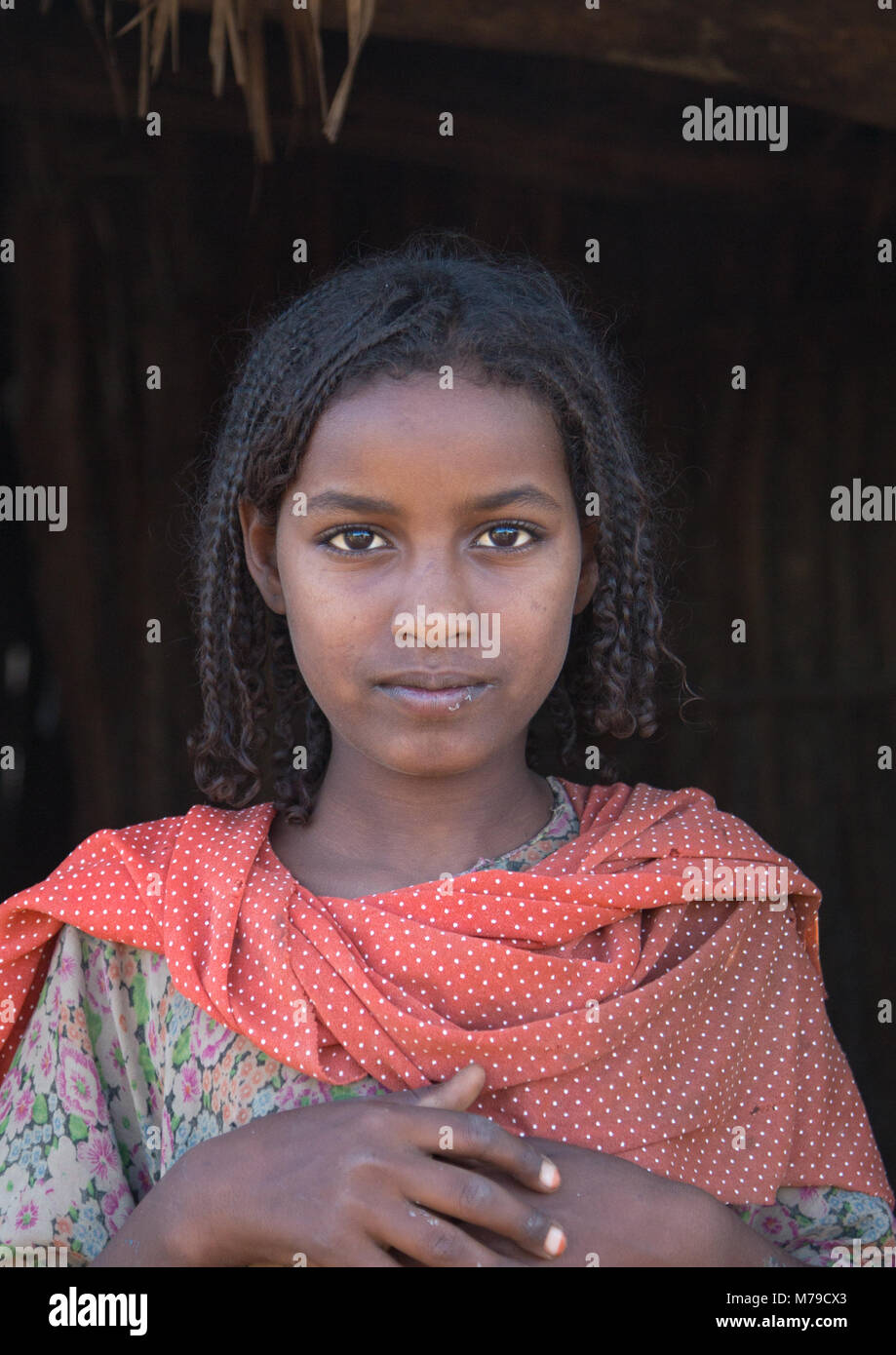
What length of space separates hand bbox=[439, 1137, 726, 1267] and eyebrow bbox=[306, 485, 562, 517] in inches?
29.6

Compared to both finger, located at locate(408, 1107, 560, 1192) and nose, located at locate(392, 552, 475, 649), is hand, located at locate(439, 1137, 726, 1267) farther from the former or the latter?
nose, located at locate(392, 552, 475, 649)

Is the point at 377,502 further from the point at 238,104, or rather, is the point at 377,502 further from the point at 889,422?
the point at 889,422

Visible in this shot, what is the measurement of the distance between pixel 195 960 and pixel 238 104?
8.15ft

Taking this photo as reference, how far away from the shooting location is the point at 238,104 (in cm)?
356

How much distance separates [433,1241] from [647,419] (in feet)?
9.26

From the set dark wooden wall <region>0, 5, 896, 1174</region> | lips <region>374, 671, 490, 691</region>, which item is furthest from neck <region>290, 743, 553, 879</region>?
dark wooden wall <region>0, 5, 896, 1174</region>

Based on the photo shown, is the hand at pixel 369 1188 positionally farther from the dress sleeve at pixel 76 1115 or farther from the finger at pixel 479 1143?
the dress sleeve at pixel 76 1115

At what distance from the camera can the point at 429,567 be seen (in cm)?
171

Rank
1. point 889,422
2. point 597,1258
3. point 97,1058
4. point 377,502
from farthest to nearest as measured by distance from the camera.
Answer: point 889,422
point 97,1058
point 377,502
point 597,1258

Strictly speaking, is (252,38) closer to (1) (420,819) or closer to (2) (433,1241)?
(1) (420,819)

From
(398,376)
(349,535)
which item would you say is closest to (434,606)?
(349,535)

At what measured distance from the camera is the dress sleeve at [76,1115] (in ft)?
5.69

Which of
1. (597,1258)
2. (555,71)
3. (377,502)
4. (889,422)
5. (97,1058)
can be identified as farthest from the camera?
(889,422)
